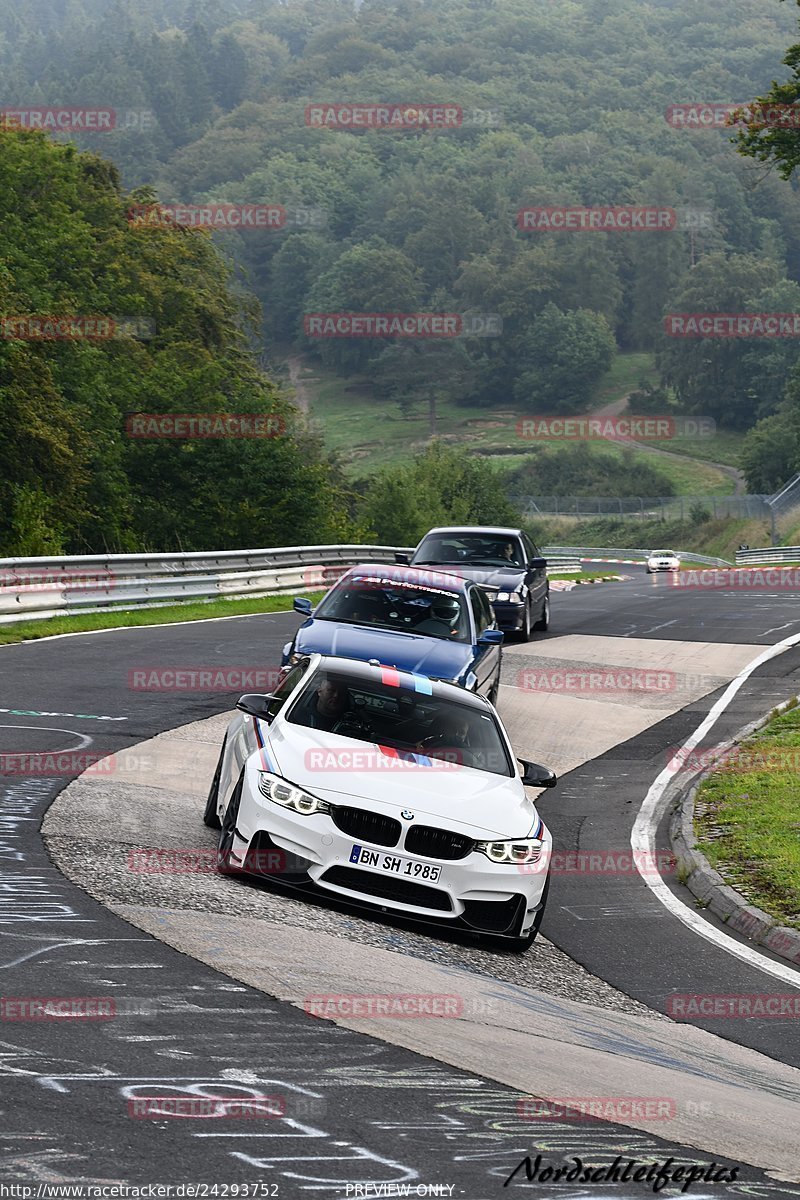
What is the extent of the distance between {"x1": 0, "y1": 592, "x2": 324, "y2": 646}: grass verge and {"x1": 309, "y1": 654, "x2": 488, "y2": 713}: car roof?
11.1 m

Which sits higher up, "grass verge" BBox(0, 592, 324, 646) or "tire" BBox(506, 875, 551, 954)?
"tire" BBox(506, 875, 551, 954)

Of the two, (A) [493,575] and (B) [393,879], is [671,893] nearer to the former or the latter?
(B) [393,879]

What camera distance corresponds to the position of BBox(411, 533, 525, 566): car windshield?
23906 millimetres

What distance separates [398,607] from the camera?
50.2 ft

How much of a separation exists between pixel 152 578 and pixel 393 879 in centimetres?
1965

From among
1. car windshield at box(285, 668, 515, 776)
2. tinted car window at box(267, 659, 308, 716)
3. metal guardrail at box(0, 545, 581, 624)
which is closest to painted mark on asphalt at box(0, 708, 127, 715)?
tinted car window at box(267, 659, 308, 716)

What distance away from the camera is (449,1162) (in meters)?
4.70

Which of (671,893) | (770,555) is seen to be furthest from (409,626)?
(770,555)

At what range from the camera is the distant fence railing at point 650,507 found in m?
95.1

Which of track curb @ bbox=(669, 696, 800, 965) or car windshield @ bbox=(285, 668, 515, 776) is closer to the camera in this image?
track curb @ bbox=(669, 696, 800, 965)

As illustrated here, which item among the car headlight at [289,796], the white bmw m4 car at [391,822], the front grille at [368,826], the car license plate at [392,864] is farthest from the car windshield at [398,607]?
the car license plate at [392,864]

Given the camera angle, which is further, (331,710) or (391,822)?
(331,710)

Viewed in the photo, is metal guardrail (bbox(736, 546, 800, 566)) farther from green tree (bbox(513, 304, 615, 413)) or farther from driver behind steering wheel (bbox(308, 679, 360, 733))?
green tree (bbox(513, 304, 615, 413))

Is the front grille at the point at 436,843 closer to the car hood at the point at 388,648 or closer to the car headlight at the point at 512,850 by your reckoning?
the car headlight at the point at 512,850
